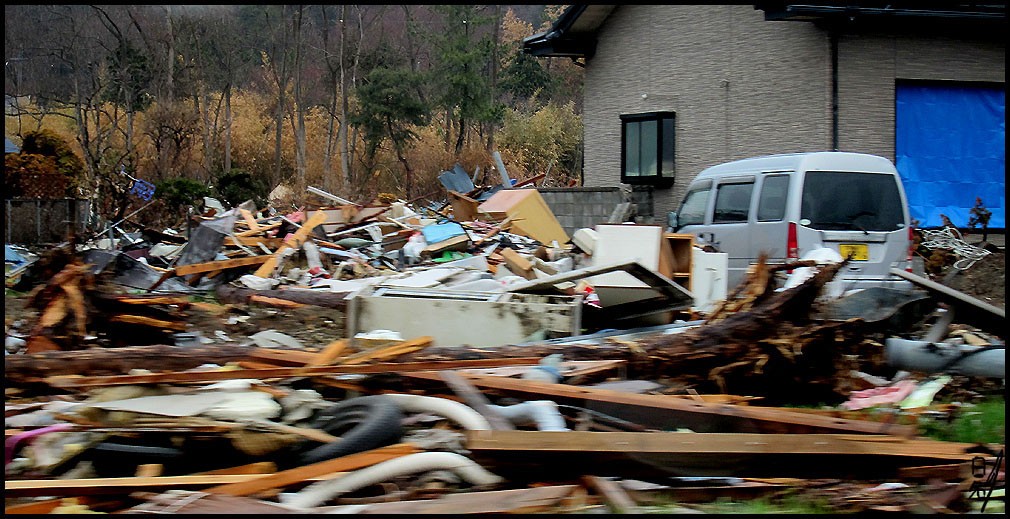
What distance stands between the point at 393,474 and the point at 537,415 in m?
0.91

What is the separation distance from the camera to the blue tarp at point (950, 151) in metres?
15.4

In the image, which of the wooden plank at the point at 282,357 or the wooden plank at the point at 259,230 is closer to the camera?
the wooden plank at the point at 282,357

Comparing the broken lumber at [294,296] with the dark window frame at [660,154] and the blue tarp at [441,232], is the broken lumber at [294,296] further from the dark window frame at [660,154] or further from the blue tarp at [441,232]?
the dark window frame at [660,154]

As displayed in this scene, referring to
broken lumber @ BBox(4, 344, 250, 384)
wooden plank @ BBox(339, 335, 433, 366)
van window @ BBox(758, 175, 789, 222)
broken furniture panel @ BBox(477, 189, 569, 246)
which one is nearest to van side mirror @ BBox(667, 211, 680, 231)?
van window @ BBox(758, 175, 789, 222)

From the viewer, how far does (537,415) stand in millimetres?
4246

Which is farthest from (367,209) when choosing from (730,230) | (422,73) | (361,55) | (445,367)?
(361,55)

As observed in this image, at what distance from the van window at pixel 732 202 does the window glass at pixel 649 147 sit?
858cm

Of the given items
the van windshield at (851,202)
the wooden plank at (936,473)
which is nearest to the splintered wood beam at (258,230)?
the van windshield at (851,202)

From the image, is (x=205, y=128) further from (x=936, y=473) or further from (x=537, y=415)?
(x=936, y=473)

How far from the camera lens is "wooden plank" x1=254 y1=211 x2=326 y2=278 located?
10148 millimetres

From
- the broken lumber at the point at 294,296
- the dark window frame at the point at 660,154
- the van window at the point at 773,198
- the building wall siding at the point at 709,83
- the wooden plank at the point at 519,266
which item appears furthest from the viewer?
the dark window frame at the point at 660,154

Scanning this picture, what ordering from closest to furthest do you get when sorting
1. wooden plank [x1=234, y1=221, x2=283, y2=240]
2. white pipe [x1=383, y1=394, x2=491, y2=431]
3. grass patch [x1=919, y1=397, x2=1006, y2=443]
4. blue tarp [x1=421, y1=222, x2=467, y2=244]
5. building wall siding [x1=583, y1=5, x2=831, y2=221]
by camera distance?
1. white pipe [x1=383, y1=394, x2=491, y2=431]
2. grass patch [x1=919, y1=397, x2=1006, y2=443]
3. blue tarp [x1=421, y1=222, x2=467, y2=244]
4. wooden plank [x1=234, y1=221, x2=283, y2=240]
5. building wall siding [x1=583, y1=5, x2=831, y2=221]

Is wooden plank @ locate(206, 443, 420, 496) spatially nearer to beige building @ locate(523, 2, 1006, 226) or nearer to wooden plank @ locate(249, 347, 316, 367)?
wooden plank @ locate(249, 347, 316, 367)

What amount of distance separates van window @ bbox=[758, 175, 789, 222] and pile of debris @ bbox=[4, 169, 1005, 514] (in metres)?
1.77
